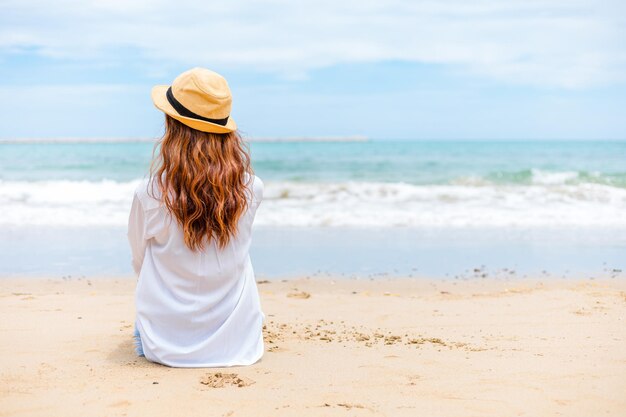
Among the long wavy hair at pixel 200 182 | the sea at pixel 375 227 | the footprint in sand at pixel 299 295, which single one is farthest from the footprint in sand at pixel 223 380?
the sea at pixel 375 227

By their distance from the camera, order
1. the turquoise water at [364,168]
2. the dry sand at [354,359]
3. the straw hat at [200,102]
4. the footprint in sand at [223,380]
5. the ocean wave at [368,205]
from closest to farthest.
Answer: the dry sand at [354,359] < the footprint in sand at [223,380] < the straw hat at [200,102] < the ocean wave at [368,205] < the turquoise water at [364,168]

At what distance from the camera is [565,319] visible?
477 cm

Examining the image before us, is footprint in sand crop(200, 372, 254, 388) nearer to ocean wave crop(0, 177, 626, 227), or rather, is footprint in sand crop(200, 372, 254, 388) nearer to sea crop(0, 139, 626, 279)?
sea crop(0, 139, 626, 279)

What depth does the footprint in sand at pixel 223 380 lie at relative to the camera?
3.25 m

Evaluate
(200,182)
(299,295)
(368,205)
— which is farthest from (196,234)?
(368,205)

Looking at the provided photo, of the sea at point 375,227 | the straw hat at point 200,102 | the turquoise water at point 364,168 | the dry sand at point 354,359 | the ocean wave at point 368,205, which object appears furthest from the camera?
the turquoise water at point 364,168

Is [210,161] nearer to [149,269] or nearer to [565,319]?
[149,269]

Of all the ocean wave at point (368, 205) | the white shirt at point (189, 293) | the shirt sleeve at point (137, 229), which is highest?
the shirt sleeve at point (137, 229)

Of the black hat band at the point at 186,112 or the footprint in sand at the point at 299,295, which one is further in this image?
the footprint in sand at the point at 299,295

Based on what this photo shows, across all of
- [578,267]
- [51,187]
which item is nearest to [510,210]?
[578,267]

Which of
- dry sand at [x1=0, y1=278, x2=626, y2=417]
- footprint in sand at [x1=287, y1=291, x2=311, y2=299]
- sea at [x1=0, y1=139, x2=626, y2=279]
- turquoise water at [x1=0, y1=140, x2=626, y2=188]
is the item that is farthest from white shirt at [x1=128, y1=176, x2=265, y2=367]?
turquoise water at [x1=0, y1=140, x2=626, y2=188]

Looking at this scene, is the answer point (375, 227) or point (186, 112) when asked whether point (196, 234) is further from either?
point (375, 227)

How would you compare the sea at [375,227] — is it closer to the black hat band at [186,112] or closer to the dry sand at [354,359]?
the dry sand at [354,359]

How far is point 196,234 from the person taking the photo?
3398 mm
